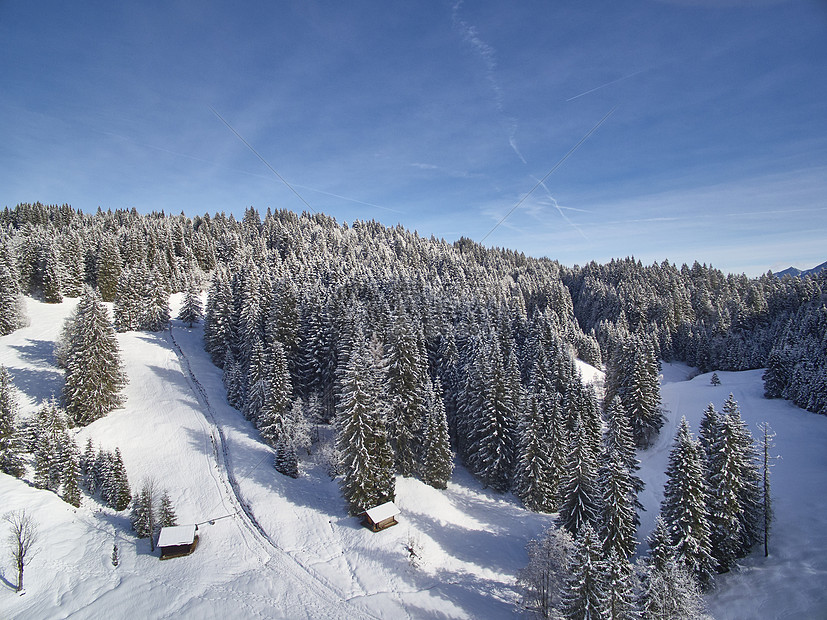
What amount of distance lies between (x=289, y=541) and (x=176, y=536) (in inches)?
355

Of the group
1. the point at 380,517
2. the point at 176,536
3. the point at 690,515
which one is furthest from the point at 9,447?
the point at 690,515

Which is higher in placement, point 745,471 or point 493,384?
point 493,384

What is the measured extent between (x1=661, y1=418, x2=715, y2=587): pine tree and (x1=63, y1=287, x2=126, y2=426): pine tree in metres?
64.4

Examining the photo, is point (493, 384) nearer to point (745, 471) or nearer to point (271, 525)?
point (745, 471)

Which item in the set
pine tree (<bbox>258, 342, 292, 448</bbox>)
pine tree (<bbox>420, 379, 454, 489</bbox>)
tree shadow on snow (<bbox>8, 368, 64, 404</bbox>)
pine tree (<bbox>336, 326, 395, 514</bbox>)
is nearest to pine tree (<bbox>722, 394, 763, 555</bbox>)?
pine tree (<bbox>420, 379, 454, 489</bbox>)

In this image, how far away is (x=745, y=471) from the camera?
30.9 metres

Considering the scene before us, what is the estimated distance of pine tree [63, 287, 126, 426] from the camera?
160 ft

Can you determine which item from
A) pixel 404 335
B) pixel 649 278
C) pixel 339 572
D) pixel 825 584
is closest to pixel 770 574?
pixel 825 584

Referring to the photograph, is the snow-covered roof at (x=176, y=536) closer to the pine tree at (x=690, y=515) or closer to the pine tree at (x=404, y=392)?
the pine tree at (x=404, y=392)

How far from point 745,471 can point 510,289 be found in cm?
13525

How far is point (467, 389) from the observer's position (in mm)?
50969

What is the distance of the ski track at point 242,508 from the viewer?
2766cm

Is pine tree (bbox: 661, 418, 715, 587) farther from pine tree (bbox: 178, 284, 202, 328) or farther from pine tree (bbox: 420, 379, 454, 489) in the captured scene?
pine tree (bbox: 178, 284, 202, 328)

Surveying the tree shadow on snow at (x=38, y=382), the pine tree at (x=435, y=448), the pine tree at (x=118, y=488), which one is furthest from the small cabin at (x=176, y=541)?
the tree shadow on snow at (x=38, y=382)
